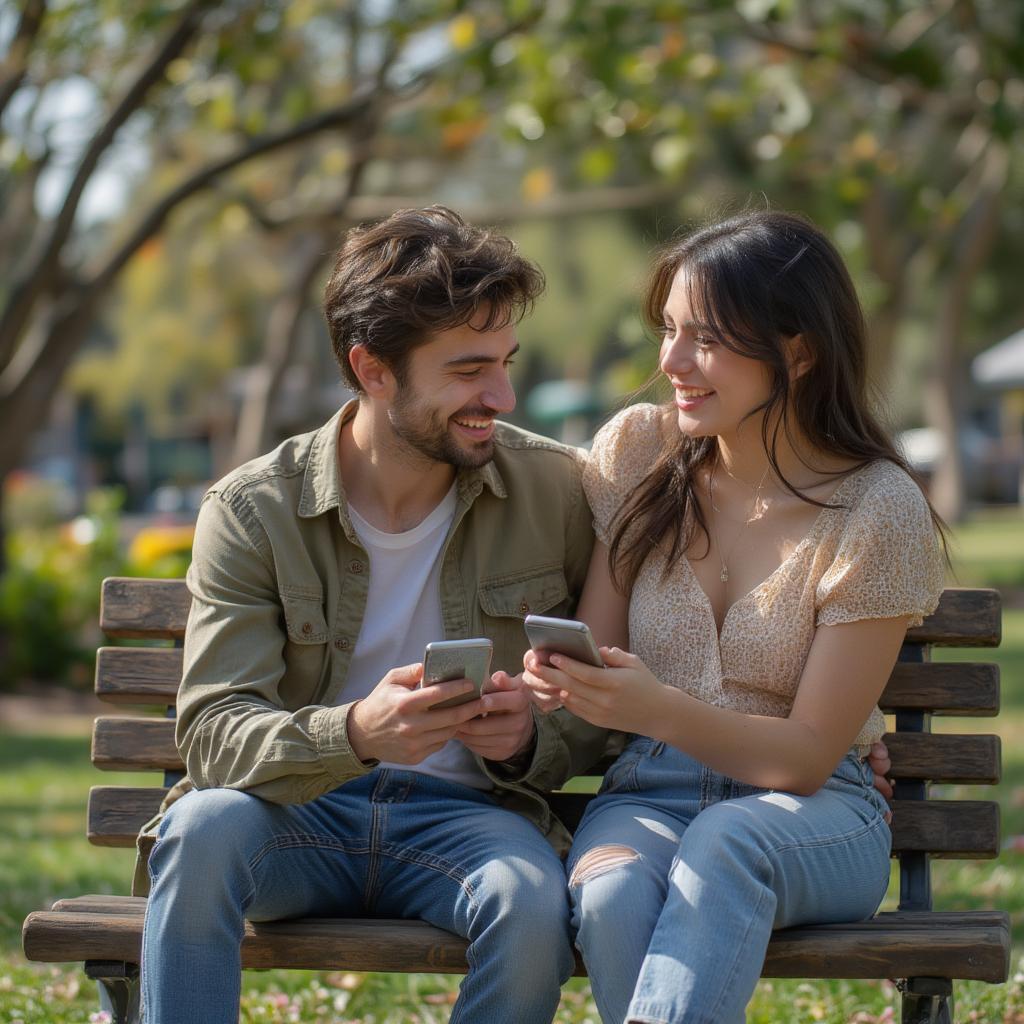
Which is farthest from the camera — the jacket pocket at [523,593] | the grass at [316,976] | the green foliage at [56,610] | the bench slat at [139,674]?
the green foliage at [56,610]

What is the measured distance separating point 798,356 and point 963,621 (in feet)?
2.42

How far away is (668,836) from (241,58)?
6936mm

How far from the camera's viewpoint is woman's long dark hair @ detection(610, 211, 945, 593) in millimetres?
3045

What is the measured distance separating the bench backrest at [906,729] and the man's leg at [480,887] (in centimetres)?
44

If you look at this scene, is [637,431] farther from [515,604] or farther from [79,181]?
[79,181]

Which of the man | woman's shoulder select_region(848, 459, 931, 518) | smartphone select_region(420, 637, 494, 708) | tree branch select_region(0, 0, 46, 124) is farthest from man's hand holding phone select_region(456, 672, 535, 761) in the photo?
tree branch select_region(0, 0, 46, 124)

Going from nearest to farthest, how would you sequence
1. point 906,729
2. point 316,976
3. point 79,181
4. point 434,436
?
1. point 434,436
2. point 906,729
3. point 316,976
4. point 79,181

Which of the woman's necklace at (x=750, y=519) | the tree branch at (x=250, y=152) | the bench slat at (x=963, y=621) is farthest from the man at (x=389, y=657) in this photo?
the tree branch at (x=250, y=152)

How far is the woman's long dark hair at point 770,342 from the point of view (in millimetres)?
3045

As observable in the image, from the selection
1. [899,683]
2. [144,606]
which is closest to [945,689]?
[899,683]

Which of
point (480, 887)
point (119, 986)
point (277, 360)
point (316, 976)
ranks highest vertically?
point (277, 360)

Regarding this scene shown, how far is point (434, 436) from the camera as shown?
10.6 feet

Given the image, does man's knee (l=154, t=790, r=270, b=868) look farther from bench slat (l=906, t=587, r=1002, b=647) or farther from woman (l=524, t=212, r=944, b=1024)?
bench slat (l=906, t=587, r=1002, b=647)

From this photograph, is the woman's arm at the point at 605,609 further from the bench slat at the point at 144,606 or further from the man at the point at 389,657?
the bench slat at the point at 144,606
